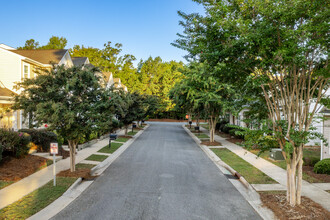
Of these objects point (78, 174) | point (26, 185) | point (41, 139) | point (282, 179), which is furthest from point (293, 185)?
point (41, 139)

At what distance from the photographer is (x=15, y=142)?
11711 millimetres

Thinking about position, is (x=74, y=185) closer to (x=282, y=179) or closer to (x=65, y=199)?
(x=65, y=199)

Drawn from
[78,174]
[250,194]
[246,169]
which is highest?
[78,174]

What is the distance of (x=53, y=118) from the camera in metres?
8.80

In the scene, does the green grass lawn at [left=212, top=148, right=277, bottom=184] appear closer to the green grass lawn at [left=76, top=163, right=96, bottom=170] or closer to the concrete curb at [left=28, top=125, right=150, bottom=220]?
the concrete curb at [left=28, top=125, right=150, bottom=220]

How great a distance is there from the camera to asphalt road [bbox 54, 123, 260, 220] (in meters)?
6.72

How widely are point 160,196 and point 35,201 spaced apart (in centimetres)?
388

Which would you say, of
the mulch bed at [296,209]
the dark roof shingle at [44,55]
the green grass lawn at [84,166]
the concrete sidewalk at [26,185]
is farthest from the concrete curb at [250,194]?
the dark roof shingle at [44,55]

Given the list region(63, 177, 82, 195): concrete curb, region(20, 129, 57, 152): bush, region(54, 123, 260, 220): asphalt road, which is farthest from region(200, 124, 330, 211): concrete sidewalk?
region(20, 129, 57, 152): bush

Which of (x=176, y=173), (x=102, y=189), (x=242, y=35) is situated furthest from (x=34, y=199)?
(x=242, y=35)

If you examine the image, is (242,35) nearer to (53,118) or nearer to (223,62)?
(223,62)

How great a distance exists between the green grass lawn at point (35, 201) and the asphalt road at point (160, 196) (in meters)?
0.74

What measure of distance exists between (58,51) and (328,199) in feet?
84.5

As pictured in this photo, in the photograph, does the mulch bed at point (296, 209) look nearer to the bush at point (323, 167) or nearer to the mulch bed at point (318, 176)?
the mulch bed at point (318, 176)
